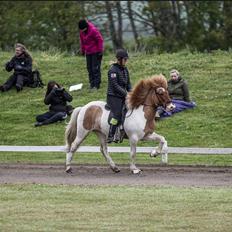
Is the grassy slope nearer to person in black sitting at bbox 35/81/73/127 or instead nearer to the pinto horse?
person in black sitting at bbox 35/81/73/127

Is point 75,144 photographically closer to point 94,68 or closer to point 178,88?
point 178,88

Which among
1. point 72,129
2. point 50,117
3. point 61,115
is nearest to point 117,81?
point 72,129

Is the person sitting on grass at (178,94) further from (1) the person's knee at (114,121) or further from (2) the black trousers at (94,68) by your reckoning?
(1) the person's knee at (114,121)

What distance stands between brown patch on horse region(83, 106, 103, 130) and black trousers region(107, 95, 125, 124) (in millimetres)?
287

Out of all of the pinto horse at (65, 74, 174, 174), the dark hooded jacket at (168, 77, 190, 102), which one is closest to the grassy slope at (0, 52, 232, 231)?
the dark hooded jacket at (168, 77, 190, 102)

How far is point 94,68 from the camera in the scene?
28.7m

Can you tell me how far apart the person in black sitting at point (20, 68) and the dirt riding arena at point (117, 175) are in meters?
8.87

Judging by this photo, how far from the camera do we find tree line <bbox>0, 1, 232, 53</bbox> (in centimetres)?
5781

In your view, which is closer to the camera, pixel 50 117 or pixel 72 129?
pixel 72 129

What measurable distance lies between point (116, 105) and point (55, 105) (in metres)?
7.44

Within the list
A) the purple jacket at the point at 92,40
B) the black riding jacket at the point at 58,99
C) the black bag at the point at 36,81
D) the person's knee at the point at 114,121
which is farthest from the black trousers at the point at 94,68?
the person's knee at the point at 114,121

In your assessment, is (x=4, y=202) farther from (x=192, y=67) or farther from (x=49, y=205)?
(x=192, y=67)

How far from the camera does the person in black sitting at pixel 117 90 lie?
744 inches

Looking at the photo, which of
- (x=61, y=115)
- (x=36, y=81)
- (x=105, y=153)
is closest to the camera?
(x=105, y=153)
